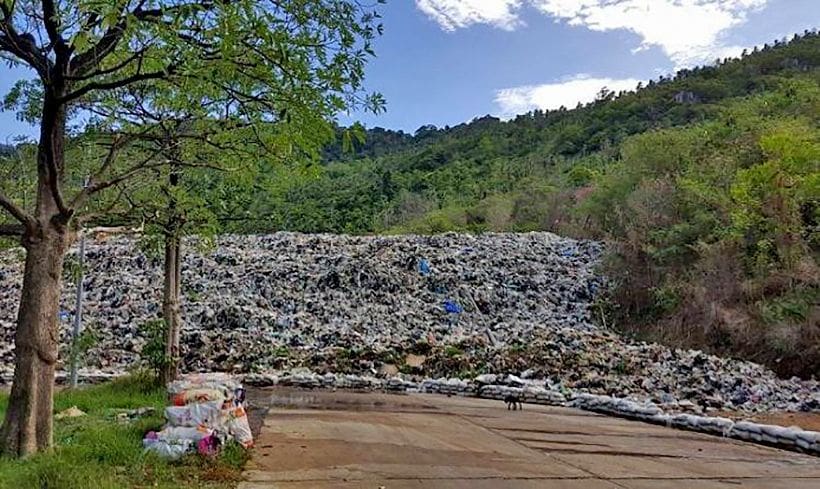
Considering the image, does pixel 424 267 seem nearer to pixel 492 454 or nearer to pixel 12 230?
pixel 492 454

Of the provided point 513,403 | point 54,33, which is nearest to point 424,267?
point 513,403

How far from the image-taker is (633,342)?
1153 cm

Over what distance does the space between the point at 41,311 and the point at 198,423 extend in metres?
1.17

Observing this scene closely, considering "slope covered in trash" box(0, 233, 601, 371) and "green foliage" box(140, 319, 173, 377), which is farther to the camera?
"slope covered in trash" box(0, 233, 601, 371)

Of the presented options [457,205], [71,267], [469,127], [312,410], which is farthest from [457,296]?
[469,127]

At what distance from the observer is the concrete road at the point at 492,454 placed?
13.5 feet

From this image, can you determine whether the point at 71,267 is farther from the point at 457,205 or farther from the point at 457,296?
the point at 457,205

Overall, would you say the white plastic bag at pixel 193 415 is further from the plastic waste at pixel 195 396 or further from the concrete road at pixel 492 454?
the concrete road at pixel 492 454

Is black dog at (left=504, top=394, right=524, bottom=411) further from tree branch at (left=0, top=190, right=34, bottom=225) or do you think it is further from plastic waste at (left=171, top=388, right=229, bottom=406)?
tree branch at (left=0, top=190, right=34, bottom=225)

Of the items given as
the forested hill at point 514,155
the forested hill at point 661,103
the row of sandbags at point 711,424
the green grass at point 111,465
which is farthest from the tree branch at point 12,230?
the forested hill at point 661,103

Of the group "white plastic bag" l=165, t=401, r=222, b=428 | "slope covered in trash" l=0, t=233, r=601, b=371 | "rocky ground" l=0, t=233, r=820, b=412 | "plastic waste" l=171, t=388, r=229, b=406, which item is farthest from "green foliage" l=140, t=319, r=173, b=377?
"white plastic bag" l=165, t=401, r=222, b=428

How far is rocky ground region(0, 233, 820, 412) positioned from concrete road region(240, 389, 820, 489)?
2352 millimetres

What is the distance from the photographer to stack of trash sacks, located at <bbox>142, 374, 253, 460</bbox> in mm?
4035

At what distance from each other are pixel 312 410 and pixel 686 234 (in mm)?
9286
